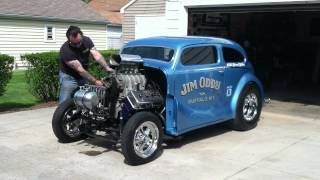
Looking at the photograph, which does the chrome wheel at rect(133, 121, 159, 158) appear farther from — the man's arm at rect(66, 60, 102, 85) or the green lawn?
the green lawn

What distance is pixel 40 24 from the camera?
2747cm

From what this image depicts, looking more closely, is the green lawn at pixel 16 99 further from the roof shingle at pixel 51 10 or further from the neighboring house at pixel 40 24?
the roof shingle at pixel 51 10

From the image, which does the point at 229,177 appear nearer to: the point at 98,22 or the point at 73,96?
the point at 73,96

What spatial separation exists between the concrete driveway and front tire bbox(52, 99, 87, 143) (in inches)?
5.9

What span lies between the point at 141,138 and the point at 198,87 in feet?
4.75

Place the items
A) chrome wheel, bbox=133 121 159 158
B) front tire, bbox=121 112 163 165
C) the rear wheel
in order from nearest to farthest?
front tire, bbox=121 112 163 165, chrome wheel, bbox=133 121 159 158, the rear wheel

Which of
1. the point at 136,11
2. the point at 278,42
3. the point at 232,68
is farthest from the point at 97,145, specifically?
the point at 278,42

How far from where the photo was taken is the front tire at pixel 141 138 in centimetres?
646

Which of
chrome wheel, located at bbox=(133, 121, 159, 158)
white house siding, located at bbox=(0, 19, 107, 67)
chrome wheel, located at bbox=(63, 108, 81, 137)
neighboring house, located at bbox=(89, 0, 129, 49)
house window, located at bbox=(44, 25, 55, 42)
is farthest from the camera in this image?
neighboring house, located at bbox=(89, 0, 129, 49)

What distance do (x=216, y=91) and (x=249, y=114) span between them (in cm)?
128

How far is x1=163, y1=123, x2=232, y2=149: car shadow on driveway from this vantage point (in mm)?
7762

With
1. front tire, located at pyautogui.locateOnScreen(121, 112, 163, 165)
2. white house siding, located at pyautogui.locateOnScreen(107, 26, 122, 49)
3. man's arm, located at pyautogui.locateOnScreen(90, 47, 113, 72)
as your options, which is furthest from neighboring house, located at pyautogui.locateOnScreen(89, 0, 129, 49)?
front tire, located at pyautogui.locateOnScreen(121, 112, 163, 165)

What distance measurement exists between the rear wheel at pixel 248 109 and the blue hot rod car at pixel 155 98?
4 centimetres

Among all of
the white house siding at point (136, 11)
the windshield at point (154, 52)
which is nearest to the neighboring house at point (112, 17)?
the white house siding at point (136, 11)
